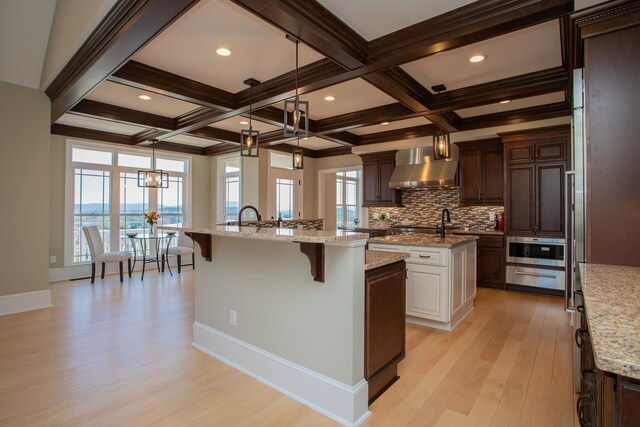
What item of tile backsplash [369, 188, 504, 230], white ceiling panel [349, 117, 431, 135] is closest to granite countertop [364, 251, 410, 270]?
white ceiling panel [349, 117, 431, 135]

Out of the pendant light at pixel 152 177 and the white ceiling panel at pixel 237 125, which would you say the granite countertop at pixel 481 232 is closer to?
the white ceiling panel at pixel 237 125

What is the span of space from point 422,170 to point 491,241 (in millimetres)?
1726

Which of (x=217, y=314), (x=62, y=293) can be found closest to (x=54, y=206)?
(x=62, y=293)

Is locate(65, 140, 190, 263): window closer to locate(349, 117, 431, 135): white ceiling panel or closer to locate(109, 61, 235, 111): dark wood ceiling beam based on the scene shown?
locate(109, 61, 235, 111): dark wood ceiling beam

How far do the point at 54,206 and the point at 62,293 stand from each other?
5.62 ft

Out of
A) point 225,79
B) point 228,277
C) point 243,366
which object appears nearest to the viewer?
point 243,366

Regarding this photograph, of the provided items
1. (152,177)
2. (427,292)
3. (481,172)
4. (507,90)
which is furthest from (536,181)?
(152,177)

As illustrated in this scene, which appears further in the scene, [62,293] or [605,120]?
[62,293]

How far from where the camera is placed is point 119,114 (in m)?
4.88

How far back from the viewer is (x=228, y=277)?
111 inches

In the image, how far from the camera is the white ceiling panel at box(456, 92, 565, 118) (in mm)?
4391

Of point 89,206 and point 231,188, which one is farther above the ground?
point 231,188

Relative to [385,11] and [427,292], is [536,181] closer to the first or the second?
[427,292]

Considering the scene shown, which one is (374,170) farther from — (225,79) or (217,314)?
(217,314)
